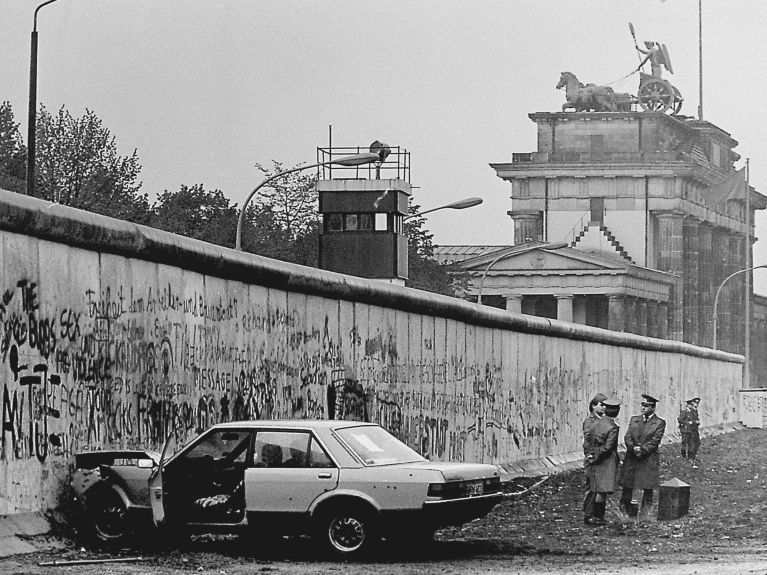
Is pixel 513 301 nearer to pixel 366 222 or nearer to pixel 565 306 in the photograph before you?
pixel 565 306

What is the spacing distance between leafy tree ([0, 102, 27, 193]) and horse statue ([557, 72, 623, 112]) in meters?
83.3

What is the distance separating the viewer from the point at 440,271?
283 feet

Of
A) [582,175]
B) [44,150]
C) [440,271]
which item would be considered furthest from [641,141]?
[44,150]

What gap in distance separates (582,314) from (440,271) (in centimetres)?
3374

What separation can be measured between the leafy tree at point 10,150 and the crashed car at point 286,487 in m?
42.6

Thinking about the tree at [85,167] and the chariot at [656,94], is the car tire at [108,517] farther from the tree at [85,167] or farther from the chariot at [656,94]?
the chariot at [656,94]

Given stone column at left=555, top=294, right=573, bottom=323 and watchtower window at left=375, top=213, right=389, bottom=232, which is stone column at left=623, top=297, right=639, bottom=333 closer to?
stone column at left=555, top=294, right=573, bottom=323

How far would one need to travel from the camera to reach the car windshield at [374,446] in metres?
16.3

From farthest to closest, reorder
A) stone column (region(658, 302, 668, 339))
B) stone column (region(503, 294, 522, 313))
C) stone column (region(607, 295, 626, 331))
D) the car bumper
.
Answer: stone column (region(658, 302, 668, 339)) → stone column (region(607, 295, 626, 331)) → stone column (region(503, 294, 522, 313)) → the car bumper

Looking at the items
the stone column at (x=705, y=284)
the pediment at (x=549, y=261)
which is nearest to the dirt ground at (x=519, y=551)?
the pediment at (x=549, y=261)

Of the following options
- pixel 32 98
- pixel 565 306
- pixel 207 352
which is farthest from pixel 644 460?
pixel 565 306

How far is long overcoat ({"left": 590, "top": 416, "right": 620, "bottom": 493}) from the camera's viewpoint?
21.3m

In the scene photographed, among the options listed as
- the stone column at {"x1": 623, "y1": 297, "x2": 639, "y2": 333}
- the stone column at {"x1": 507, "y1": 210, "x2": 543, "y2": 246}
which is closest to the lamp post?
the stone column at {"x1": 623, "y1": 297, "x2": 639, "y2": 333}

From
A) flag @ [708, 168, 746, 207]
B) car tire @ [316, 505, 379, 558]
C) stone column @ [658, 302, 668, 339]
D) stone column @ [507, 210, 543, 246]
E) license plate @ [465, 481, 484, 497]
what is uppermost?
flag @ [708, 168, 746, 207]
